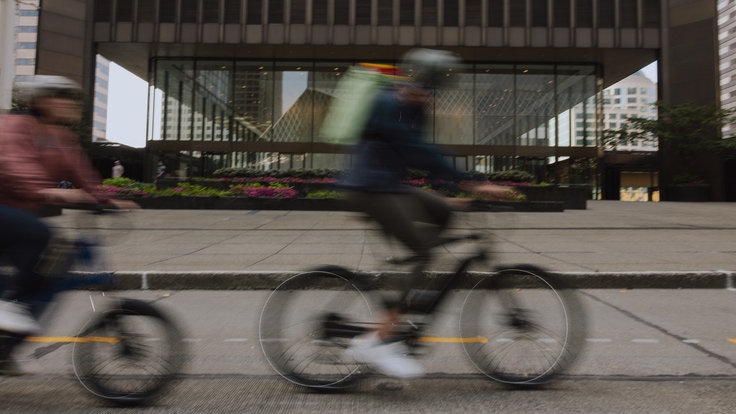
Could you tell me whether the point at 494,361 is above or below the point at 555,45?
below

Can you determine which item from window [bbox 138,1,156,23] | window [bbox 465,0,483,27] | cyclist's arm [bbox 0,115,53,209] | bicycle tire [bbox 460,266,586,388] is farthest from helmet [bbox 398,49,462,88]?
window [bbox 138,1,156,23]

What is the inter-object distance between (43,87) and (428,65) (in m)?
2.19

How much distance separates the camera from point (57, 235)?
2875 millimetres

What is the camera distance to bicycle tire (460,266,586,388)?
316 centimetres

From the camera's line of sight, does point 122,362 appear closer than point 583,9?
Yes

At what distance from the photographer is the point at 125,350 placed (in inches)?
113

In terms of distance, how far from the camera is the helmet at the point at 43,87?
2840mm

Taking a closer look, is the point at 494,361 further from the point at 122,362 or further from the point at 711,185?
the point at 711,185

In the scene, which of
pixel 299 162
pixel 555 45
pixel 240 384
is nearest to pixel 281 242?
pixel 240 384

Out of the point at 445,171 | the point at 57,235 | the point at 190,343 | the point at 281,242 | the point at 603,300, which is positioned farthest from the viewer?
the point at 281,242

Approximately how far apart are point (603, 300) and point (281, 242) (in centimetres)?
609

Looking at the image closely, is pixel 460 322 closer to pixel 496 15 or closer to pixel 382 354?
pixel 382 354

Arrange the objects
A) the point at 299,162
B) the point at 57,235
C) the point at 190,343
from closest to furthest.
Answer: the point at 57,235 → the point at 190,343 → the point at 299,162

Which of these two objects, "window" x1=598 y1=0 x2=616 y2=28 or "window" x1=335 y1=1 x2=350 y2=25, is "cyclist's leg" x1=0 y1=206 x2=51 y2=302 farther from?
"window" x1=598 y1=0 x2=616 y2=28
